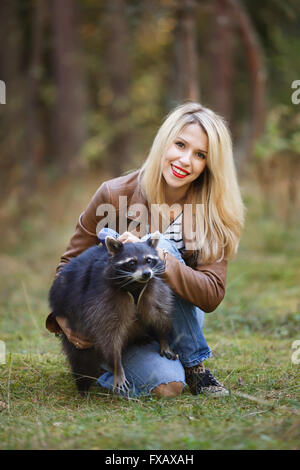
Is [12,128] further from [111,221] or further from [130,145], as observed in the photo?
[111,221]

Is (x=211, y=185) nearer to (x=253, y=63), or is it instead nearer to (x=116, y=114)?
(x=253, y=63)

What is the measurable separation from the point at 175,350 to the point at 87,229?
1078 millimetres

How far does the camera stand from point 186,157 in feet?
12.7

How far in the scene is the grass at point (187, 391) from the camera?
8.64 ft

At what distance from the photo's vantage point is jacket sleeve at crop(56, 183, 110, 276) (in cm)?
399

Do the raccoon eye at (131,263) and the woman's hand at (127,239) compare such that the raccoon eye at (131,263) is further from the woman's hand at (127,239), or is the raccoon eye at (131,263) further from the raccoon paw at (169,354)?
the raccoon paw at (169,354)

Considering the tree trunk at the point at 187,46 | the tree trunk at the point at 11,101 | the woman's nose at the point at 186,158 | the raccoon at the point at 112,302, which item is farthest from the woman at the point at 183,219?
the tree trunk at the point at 11,101

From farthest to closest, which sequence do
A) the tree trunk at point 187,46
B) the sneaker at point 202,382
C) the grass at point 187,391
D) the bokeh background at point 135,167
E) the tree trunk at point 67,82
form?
the tree trunk at point 67,82, the tree trunk at point 187,46, the sneaker at point 202,382, the bokeh background at point 135,167, the grass at point 187,391

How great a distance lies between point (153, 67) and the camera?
2064 centimetres

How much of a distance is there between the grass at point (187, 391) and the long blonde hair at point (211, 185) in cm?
97

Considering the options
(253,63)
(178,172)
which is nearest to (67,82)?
(253,63)

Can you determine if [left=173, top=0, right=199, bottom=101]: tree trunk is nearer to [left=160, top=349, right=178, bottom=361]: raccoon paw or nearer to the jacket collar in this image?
the jacket collar

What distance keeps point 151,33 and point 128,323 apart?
1711 cm

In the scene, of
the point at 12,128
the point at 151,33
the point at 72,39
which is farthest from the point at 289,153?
the point at 151,33
